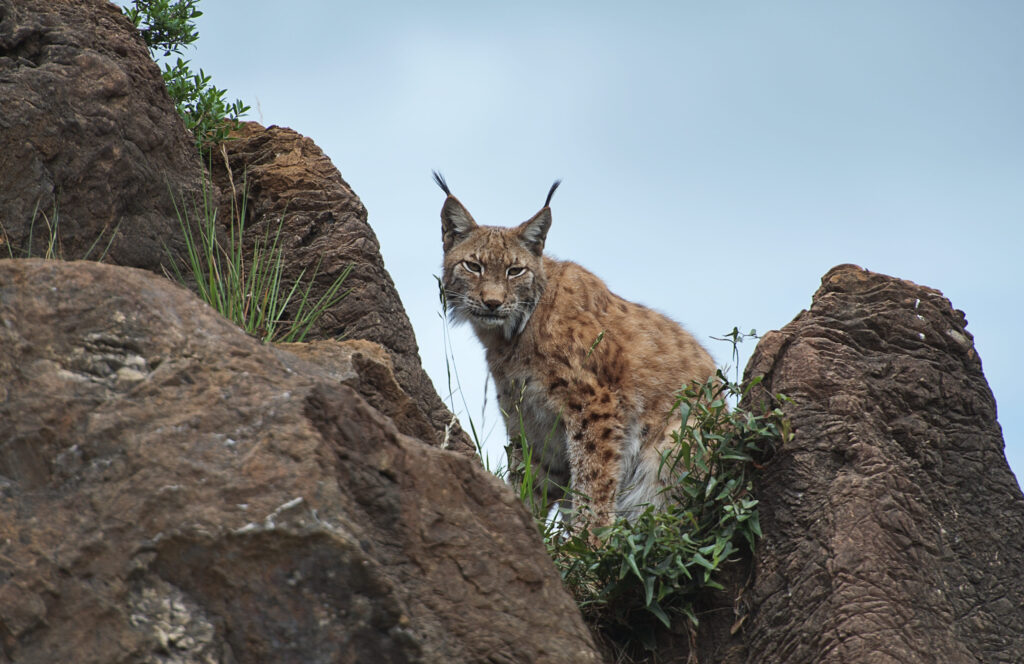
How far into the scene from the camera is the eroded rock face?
421cm

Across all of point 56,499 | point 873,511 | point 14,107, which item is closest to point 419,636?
point 56,499

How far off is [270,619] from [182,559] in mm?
291

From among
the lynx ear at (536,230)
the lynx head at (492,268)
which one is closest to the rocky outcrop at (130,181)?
the lynx head at (492,268)

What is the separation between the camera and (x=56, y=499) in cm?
305

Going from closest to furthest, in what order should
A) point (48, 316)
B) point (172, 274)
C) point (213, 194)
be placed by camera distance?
point (48, 316)
point (172, 274)
point (213, 194)

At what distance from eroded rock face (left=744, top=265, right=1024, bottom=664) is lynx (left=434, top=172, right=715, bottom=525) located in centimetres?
163

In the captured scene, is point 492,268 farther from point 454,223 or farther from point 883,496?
point 883,496

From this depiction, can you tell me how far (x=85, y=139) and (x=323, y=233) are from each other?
1577mm

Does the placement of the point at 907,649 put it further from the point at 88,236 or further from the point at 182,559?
the point at 88,236

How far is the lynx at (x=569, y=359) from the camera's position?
6785 millimetres

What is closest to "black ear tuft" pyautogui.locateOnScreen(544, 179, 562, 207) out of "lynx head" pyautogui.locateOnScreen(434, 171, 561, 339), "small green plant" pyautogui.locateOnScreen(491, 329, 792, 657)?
"lynx head" pyautogui.locateOnScreen(434, 171, 561, 339)

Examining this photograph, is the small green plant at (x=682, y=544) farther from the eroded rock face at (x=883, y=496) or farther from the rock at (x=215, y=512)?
the rock at (x=215, y=512)

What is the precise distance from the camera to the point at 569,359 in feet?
23.3

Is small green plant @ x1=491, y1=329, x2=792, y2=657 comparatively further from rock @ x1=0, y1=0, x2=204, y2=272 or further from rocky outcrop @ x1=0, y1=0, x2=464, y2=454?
rock @ x1=0, y1=0, x2=204, y2=272
